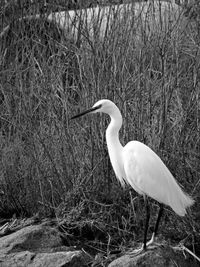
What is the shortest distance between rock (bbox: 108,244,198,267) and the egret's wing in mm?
277

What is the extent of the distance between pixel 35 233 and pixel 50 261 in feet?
1.29

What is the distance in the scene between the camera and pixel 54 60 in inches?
185

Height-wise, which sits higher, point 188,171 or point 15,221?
point 188,171

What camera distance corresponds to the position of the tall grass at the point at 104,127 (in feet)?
13.7

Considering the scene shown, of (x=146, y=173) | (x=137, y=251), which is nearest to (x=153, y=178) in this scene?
(x=146, y=173)

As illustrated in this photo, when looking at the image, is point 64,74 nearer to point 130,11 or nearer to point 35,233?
point 130,11

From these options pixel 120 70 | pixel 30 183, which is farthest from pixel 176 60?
pixel 30 183

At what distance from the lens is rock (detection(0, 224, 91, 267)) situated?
3.68 m

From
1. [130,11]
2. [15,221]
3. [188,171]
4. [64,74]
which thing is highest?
[130,11]

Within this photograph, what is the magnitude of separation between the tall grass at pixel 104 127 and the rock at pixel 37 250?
0.78ft

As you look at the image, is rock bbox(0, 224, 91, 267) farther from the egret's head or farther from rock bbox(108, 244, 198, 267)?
the egret's head

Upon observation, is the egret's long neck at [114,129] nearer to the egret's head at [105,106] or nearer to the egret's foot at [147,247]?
the egret's head at [105,106]

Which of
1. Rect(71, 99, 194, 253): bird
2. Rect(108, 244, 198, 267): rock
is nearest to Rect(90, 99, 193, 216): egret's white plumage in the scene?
Rect(71, 99, 194, 253): bird

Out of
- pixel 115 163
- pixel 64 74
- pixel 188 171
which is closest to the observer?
pixel 115 163
